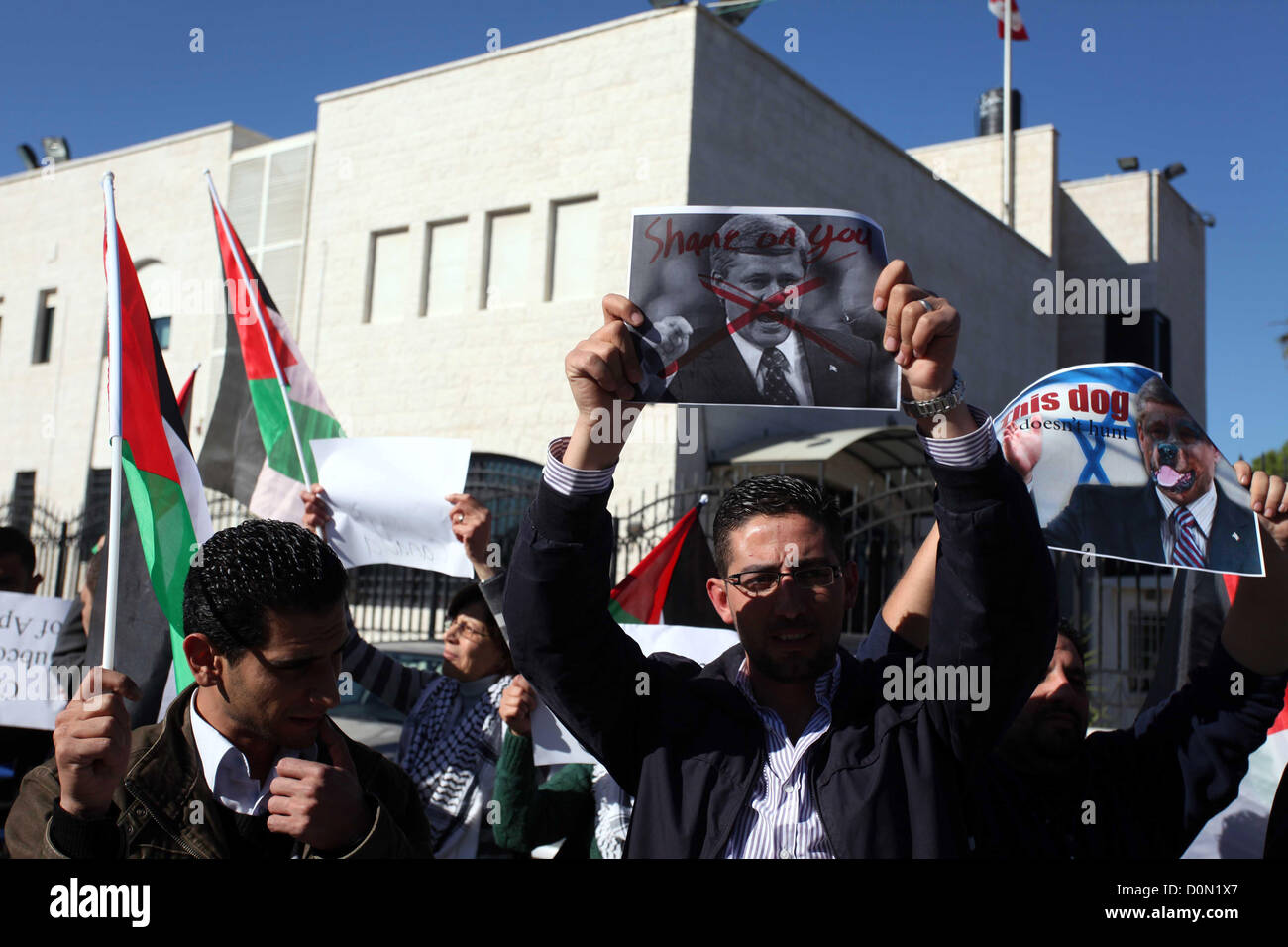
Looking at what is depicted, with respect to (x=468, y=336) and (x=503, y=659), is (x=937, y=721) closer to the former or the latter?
(x=503, y=659)

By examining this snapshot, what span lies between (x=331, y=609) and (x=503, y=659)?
68.5 inches

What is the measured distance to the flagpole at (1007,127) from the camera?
23236 mm

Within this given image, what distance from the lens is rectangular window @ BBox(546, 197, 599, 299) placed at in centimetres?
1594

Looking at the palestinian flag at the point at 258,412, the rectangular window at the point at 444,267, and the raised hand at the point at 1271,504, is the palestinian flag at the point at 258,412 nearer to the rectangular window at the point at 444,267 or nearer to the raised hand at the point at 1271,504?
the raised hand at the point at 1271,504

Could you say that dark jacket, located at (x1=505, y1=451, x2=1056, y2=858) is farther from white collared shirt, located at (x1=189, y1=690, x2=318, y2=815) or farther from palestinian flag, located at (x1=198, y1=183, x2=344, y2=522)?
palestinian flag, located at (x1=198, y1=183, x2=344, y2=522)

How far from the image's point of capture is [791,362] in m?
2.35


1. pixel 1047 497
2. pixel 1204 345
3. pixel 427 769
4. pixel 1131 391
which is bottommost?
pixel 427 769

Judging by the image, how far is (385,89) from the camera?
1817 centimetres

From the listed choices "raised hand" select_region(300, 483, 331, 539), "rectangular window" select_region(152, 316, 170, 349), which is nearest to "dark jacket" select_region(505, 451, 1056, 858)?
"raised hand" select_region(300, 483, 331, 539)

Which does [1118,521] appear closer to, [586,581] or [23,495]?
[586,581]

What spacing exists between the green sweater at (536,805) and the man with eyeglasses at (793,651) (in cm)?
115

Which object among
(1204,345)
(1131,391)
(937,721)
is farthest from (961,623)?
(1204,345)

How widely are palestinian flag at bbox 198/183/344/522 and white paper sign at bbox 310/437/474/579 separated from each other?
35cm

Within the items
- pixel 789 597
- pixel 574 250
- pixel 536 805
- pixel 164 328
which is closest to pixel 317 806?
pixel 789 597
